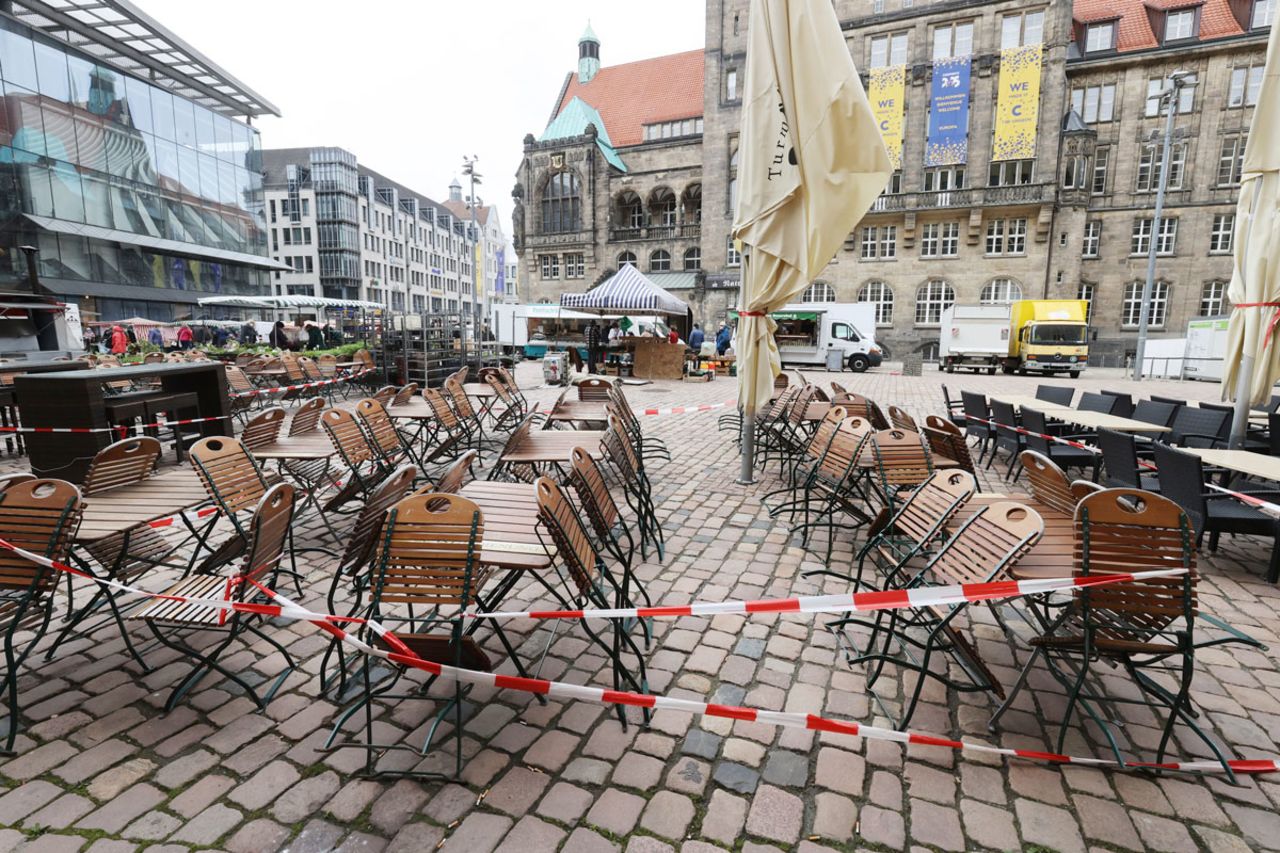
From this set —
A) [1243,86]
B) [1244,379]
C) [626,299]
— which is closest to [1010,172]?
[1243,86]

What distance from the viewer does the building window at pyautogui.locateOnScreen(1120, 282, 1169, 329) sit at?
109 ft

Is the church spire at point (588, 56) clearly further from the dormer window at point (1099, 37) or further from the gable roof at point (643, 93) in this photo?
the dormer window at point (1099, 37)

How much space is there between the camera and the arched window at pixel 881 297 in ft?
114

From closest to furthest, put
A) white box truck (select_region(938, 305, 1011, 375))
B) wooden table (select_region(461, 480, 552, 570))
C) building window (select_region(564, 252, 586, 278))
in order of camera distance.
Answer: wooden table (select_region(461, 480, 552, 570)) → white box truck (select_region(938, 305, 1011, 375)) → building window (select_region(564, 252, 586, 278))

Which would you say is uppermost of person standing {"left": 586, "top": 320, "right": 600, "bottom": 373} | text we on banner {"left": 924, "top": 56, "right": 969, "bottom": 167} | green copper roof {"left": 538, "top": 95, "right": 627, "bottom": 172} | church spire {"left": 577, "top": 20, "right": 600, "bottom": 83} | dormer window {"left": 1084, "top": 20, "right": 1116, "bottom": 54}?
church spire {"left": 577, "top": 20, "right": 600, "bottom": 83}

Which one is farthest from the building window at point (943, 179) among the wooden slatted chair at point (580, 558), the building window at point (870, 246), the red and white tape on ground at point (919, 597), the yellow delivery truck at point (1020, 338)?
the wooden slatted chair at point (580, 558)

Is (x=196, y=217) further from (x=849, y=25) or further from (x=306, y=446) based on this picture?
(x=306, y=446)

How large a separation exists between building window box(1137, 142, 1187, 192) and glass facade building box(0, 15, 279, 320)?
52.7 metres

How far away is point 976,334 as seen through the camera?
83.9ft

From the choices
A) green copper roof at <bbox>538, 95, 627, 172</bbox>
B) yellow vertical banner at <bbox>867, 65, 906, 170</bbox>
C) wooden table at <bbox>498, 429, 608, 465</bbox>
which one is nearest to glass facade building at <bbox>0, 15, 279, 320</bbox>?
green copper roof at <bbox>538, 95, 627, 172</bbox>

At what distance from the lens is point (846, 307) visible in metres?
25.0

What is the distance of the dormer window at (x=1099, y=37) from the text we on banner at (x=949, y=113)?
27.4 feet

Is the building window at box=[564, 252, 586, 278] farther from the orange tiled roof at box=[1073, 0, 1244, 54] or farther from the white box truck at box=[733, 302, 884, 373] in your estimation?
the orange tiled roof at box=[1073, 0, 1244, 54]

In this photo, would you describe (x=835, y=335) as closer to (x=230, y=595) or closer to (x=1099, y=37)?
(x=230, y=595)
